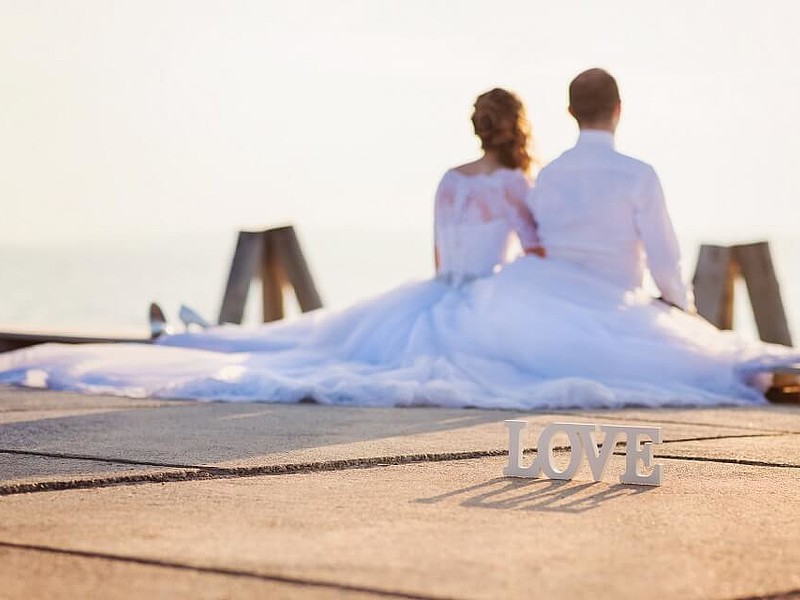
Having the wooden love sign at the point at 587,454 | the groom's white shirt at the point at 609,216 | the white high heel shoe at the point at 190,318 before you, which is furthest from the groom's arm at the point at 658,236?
the wooden love sign at the point at 587,454

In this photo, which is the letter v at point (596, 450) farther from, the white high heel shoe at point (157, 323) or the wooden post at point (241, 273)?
the wooden post at point (241, 273)

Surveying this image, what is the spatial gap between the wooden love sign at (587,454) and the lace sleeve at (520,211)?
12.8 feet

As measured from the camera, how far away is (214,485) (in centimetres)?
310

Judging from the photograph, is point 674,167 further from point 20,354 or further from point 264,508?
point 264,508

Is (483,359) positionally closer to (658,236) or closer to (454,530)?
(658,236)

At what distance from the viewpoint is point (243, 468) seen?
335cm

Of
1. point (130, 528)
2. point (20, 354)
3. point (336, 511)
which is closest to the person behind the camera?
point (130, 528)

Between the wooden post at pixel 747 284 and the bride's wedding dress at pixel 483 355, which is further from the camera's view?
the wooden post at pixel 747 284

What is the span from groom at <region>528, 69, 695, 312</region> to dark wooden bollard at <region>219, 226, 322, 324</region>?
2.87 meters

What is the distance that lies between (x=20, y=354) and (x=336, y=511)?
4.23 metres

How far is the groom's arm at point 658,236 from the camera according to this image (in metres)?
6.51

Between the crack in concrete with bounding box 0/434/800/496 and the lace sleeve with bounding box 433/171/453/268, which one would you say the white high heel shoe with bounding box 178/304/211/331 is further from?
the crack in concrete with bounding box 0/434/800/496

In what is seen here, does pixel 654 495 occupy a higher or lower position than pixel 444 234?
lower

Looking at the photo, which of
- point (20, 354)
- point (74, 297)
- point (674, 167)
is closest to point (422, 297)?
point (20, 354)
